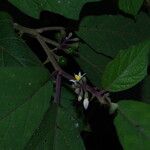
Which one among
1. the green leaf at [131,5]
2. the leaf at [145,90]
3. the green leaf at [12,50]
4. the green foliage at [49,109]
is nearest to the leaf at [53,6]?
the green foliage at [49,109]

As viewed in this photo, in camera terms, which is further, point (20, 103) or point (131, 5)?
point (131, 5)

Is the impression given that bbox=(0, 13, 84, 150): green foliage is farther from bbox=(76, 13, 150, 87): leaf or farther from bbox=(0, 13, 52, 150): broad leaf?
bbox=(76, 13, 150, 87): leaf

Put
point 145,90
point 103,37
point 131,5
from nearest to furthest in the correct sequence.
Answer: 1. point 131,5
2. point 103,37
3. point 145,90

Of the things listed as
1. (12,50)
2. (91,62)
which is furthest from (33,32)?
(91,62)

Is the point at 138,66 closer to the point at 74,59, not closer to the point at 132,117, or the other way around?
the point at 132,117

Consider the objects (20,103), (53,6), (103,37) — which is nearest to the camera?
(20,103)

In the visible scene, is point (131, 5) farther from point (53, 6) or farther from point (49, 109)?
point (49, 109)

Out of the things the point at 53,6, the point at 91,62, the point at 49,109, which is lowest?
the point at 91,62
